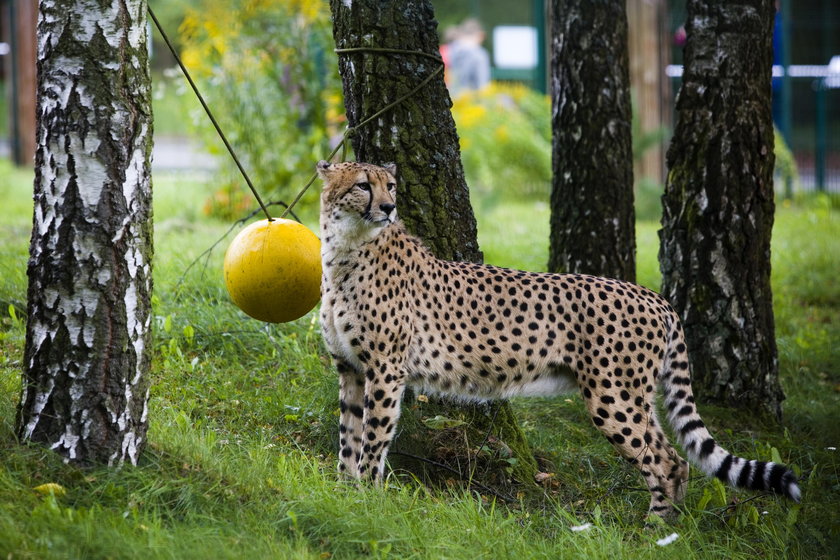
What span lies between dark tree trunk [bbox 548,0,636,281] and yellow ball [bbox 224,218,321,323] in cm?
247

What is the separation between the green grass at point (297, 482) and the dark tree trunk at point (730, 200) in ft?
0.94

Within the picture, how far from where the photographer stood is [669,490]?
3.98 meters

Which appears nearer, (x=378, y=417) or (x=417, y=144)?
(x=378, y=417)

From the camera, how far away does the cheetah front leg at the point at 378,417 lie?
376cm

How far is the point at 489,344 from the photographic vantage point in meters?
4.00

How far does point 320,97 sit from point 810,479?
5.80 m

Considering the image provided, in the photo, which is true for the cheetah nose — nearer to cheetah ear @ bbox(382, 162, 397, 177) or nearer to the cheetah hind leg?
cheetah ear @ bbox(382, 162, 397, 177)

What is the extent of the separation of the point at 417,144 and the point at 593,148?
1.97 meters

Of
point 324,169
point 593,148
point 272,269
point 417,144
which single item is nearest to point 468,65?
point 593,148

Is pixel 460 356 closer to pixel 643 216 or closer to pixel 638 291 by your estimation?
pixel 638 291

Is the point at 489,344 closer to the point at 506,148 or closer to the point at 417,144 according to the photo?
the point at 417,144

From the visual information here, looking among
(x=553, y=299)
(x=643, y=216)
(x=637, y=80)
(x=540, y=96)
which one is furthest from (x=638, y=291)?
(x=540, y=96)

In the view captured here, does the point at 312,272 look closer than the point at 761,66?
Yes

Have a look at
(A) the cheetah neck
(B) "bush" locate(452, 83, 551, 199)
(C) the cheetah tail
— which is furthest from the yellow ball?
(B) "bush" locate(452, 83, 551, 199)
